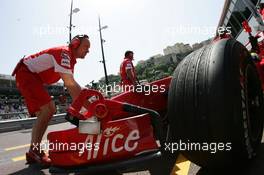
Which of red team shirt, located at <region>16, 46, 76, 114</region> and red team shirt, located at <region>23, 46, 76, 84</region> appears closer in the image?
red team shirt, located at <region>23, 46, 76, 84</region>

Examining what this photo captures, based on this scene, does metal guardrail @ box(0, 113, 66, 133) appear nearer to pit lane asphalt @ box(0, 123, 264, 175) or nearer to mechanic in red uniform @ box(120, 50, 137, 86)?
mechanic in red uniform @ box(120, 50, 137, 86)

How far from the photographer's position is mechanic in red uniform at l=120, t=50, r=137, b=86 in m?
8.42

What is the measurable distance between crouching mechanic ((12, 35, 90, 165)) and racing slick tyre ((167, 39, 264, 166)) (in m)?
1.69

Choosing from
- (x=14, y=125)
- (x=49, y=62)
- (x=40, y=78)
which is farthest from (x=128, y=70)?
(x=14, y=125)

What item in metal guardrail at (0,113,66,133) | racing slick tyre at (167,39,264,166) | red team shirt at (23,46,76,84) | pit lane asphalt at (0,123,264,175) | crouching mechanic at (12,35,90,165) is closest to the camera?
racing slick tyre at (167,39,264,166)

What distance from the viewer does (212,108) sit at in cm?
202

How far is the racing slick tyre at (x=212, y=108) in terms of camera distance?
6.64 feet

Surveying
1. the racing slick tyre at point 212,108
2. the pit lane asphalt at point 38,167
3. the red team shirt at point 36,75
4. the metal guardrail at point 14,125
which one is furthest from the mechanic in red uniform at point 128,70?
the racing slick tyre at point 212,108

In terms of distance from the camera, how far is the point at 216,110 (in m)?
2.00

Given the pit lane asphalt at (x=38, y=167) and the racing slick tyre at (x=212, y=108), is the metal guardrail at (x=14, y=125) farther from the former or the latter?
the racing slick tyre at (x=212, y=108)

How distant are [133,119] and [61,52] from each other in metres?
1.48

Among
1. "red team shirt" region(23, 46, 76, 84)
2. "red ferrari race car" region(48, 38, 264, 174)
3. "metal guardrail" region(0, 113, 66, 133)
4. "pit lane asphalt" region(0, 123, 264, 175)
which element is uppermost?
"red team shirt" region(23, 46, 76, 84)

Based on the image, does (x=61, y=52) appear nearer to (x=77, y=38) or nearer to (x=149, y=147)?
(x=77, y=38)

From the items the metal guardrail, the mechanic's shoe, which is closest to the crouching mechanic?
the mechanic's shoe
